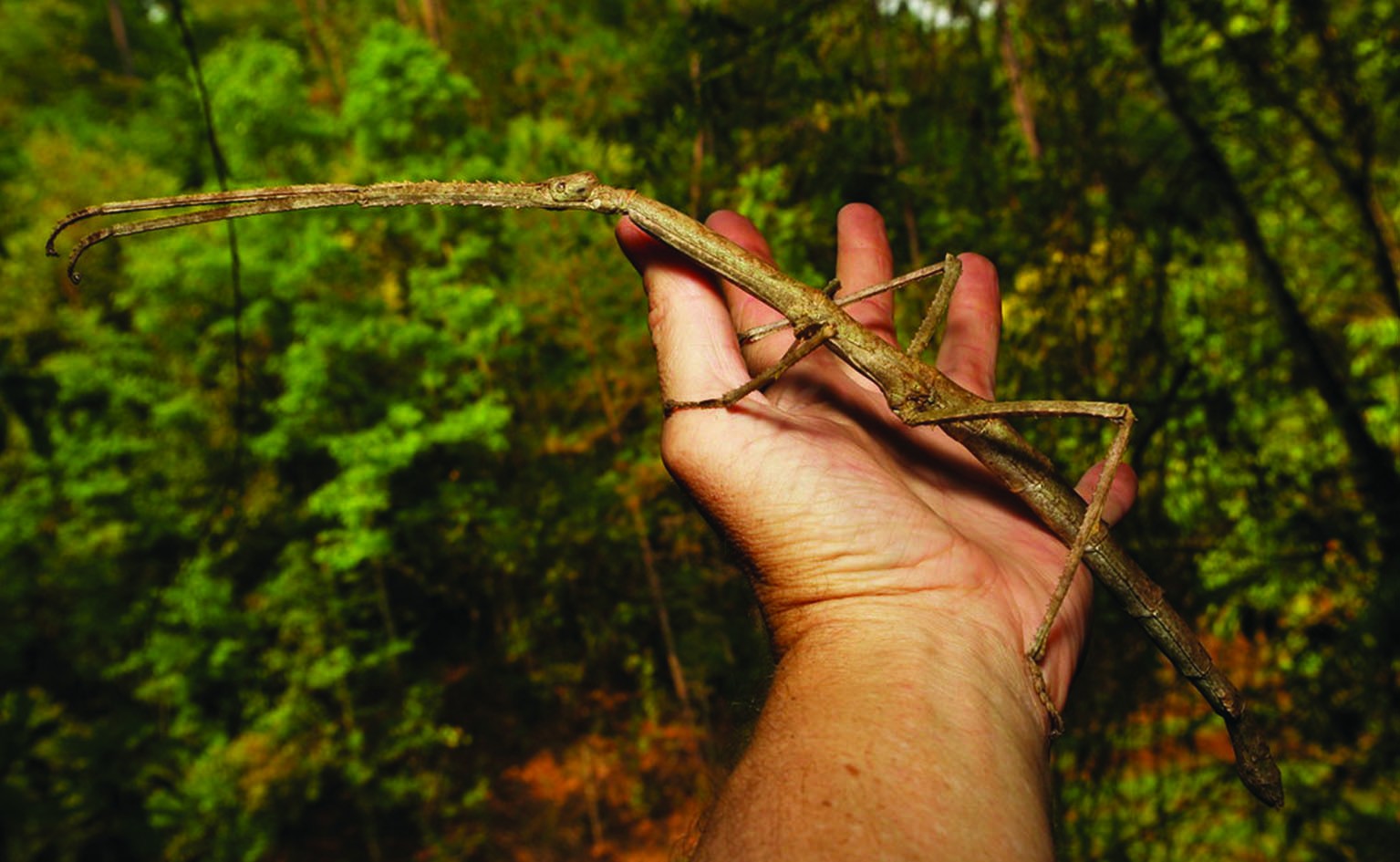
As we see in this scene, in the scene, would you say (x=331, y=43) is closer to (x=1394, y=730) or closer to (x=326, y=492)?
(x=326, y=492)

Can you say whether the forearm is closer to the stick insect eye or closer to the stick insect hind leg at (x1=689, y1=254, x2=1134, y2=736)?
the stick insect hind leg at (x1=689, y1=254, x2=1134, y2=736)

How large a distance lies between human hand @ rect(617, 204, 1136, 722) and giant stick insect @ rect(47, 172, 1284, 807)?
12cm

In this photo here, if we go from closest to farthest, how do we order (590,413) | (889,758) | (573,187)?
(889,758), (573,187), (590,413)

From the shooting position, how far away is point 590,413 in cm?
1115

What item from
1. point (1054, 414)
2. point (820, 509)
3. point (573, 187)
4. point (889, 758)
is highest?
point (573, 187)

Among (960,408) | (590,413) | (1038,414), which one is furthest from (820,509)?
(590,413)

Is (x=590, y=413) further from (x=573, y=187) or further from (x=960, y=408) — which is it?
(x=960, y=408)

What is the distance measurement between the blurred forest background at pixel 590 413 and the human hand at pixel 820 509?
495 mm

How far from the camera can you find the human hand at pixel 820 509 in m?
2.25

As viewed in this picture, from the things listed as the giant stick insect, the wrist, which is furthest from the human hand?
the giant stick insect

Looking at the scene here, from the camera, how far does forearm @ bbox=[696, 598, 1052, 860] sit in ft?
4.90

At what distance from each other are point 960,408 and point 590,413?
8955 millimetres

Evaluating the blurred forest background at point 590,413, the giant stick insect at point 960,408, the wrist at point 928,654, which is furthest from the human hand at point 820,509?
the blurred forest background at point 590,413

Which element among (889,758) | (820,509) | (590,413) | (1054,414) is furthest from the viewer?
(590,413)
